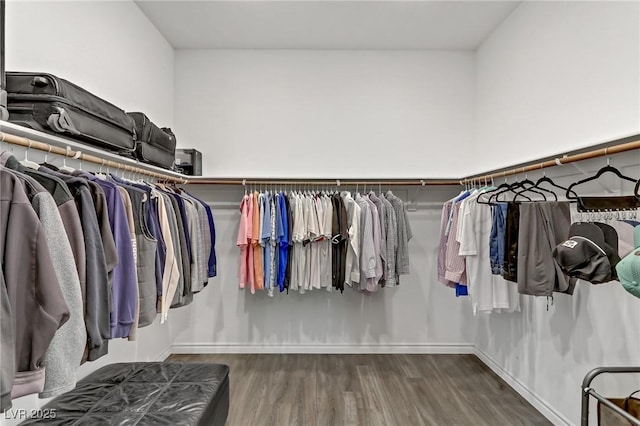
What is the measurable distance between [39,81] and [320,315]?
2.96 m

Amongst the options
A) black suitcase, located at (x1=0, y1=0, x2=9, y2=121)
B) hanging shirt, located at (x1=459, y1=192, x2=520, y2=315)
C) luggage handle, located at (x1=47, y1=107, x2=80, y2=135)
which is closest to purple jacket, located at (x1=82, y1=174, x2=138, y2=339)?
luggage handle, located at (x1=47, y1=107, x2=80, y2=135)

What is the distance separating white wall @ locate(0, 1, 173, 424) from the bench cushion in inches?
7.7

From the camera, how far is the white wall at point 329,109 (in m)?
3.72

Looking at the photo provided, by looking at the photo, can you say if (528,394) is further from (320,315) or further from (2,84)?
(2,84)

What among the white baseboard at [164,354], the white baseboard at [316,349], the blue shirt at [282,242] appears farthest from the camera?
the white baseboard at [316,349]

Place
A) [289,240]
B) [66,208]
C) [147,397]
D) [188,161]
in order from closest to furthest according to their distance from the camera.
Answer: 1. [66,208]
2. [147,397]
3. [289,240]
4. [188,161]

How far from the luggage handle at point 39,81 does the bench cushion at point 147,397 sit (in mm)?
1539

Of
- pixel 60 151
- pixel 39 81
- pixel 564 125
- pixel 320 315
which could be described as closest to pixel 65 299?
pixel 60 151

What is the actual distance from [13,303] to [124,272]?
59 cm

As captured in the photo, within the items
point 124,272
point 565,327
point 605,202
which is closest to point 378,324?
point 565,327

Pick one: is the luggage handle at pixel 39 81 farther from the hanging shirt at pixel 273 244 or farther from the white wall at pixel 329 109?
the white wall at pixel 329 109

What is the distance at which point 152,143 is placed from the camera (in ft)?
8.39

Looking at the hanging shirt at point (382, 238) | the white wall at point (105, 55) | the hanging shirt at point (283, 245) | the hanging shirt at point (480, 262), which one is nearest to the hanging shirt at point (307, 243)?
the hanging shirt at point (283, 245)

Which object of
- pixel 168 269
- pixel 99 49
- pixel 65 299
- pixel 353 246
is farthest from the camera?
pixel 353 246
